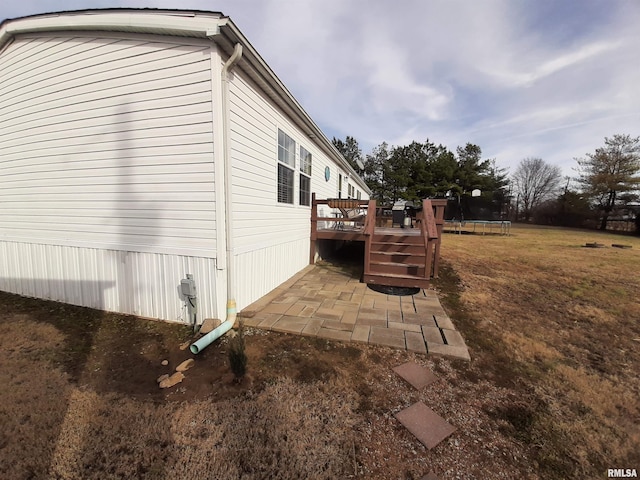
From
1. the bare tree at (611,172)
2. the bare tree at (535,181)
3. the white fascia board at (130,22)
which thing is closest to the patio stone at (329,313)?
the white fascia board at (130,22)

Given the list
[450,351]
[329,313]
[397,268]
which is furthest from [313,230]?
[450,351]

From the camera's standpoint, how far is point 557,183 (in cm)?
3950

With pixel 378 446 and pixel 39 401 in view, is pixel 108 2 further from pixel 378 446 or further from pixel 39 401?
pixel 378 446

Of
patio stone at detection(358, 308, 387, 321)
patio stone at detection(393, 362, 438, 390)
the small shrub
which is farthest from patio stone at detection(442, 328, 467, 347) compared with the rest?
the small shrub

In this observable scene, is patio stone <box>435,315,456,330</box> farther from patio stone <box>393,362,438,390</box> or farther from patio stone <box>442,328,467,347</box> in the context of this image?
patio stone <box>393,362,438,390</box>

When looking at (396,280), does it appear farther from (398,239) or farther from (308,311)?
(308,311)

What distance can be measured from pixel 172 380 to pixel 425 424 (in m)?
2.17

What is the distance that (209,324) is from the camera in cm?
322

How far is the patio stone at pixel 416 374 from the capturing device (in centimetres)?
226

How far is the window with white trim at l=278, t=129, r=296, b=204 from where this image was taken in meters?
4.98

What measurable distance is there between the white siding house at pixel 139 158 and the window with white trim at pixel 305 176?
1.38m

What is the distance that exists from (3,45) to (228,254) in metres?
5.86

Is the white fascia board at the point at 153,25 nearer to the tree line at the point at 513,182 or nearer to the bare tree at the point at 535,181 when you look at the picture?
the tree line at the point at 513,182

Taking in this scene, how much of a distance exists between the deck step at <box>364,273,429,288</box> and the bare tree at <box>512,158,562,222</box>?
45.5 metres
